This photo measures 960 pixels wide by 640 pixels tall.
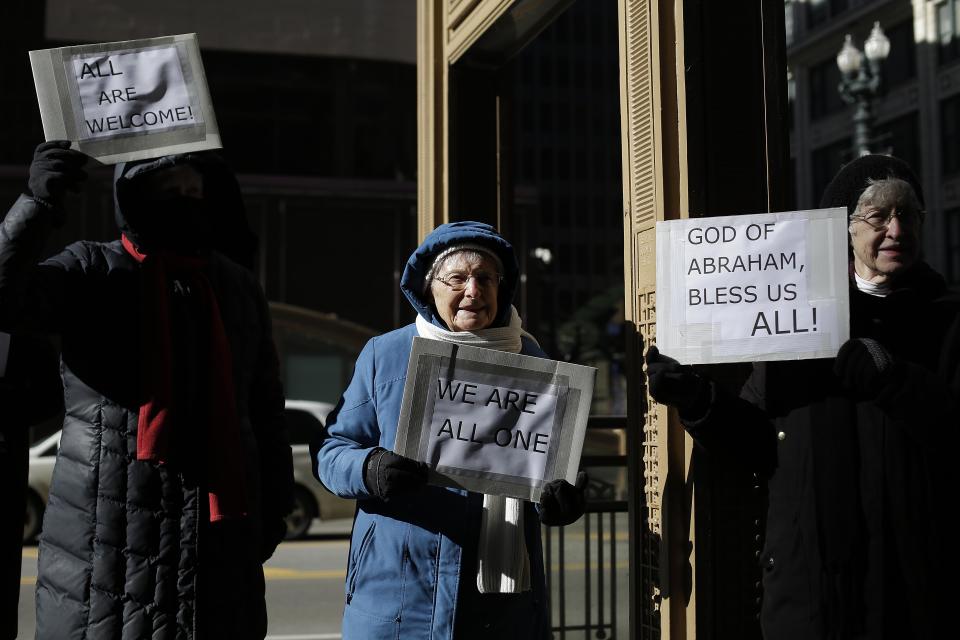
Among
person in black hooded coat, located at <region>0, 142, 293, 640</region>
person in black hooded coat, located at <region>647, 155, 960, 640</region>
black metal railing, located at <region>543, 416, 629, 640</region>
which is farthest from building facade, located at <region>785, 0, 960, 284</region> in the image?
person in black hooded coat, located at <region>0, 142, 293, 640</region>

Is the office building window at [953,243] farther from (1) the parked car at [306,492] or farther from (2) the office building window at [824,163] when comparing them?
(1) the parked car at [306,492]

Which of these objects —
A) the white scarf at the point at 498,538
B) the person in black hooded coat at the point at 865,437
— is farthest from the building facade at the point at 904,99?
the white scarf at the point at 498,538

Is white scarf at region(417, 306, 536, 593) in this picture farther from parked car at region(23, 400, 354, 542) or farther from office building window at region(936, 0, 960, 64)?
office building window at region(936, 0, 960, 64)

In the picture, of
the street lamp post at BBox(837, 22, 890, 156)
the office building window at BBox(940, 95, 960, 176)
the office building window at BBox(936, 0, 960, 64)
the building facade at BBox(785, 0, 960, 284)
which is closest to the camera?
the street lamp post at BBox(837, 22, 890, 156)

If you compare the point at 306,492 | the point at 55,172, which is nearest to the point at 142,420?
the point at 55,172

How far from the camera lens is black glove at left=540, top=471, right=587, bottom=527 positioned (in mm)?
2863

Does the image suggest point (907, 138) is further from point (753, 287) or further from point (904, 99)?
point (753, 287)

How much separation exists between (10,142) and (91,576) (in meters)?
25.2

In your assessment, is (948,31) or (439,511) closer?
(439,511)

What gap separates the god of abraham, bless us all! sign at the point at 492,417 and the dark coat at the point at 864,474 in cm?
35

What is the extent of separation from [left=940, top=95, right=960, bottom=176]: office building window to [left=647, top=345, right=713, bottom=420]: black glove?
3515cm

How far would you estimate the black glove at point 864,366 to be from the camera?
103 inches

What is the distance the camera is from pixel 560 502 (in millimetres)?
2859

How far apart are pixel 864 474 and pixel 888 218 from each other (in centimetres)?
66
